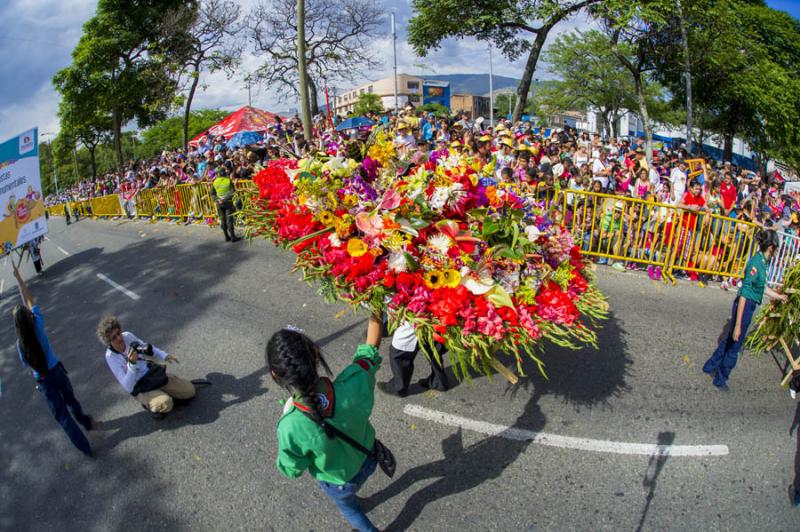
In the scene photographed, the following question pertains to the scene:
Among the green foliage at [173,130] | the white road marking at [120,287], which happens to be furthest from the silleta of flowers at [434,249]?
the green foliage at [173,130]

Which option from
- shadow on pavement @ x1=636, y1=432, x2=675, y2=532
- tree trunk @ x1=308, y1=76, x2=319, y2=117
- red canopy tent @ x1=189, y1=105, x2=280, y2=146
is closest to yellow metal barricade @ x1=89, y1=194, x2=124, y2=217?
red canopy tent @ x1=189, y1=105, x2=280, y2=146

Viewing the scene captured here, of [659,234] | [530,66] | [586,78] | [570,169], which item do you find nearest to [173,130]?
[586,78]

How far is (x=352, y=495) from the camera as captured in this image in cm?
304

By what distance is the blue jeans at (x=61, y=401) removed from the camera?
4.51 meters

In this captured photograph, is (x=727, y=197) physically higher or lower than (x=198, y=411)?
higher

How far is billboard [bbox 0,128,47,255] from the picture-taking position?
5203 mm

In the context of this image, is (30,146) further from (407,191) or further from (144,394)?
(407,191)

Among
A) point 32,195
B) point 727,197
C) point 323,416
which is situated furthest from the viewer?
point 727,197

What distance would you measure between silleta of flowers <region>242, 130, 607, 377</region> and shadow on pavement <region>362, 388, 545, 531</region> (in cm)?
102

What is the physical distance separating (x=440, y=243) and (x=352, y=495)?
174 cm

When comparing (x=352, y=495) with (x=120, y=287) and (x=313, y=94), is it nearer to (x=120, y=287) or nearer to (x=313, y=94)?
(x=120, y=287)

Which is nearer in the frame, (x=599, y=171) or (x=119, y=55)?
(x=599, y=171)

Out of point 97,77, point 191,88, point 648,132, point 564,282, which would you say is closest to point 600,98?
point 648,132

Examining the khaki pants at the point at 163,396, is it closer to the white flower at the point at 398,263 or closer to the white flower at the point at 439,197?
the white flower at the point at 398,263
